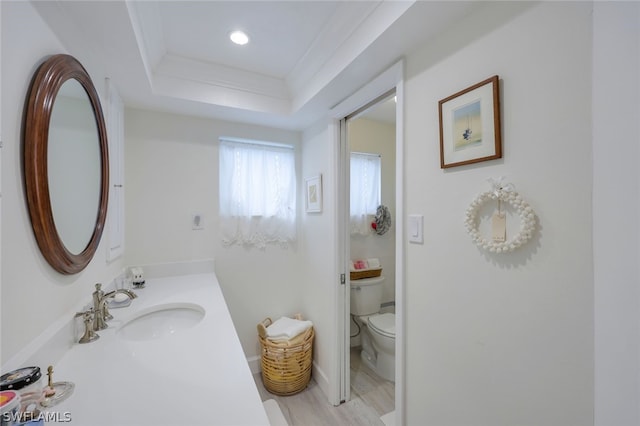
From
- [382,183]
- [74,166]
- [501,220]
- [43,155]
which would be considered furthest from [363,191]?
[43,155]

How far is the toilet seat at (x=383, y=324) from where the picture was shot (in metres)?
1.99

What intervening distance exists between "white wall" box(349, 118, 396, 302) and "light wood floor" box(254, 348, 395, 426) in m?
0.84

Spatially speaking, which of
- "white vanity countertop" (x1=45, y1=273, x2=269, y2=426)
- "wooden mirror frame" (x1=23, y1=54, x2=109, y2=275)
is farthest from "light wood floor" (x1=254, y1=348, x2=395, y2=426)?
"wooden mirror frame" (x1=23, y1=54, x2=109, y2=275)

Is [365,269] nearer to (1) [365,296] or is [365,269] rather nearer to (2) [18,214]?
(1) [365,296]

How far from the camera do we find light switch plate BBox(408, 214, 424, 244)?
3.74ft

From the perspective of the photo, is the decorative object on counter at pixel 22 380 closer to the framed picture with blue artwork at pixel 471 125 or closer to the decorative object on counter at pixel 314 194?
the framed picture with blue artwork at pixel 471 125

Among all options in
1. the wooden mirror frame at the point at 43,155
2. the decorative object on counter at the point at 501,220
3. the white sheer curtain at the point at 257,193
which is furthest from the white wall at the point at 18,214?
the decorative object on counter at the point at 501,220

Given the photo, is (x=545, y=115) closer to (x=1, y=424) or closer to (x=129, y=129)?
(x=1, y=424)

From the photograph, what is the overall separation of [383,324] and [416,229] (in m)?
1.27

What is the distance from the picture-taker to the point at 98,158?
4.14ft

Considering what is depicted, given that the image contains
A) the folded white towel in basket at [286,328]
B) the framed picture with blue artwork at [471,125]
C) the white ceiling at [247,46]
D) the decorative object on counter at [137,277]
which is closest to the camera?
the framed picture with blue artwork at [471,125]

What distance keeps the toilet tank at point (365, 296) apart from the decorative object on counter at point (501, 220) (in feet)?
5.07

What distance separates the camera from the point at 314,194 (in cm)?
209

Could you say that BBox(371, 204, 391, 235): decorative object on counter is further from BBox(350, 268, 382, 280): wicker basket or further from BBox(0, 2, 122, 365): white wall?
BBox(0, 2, 122, 365): white wall
